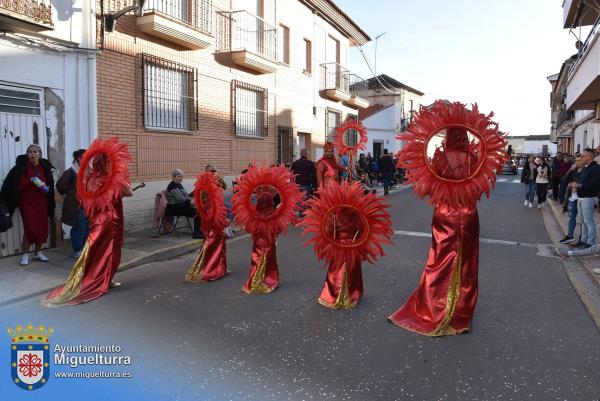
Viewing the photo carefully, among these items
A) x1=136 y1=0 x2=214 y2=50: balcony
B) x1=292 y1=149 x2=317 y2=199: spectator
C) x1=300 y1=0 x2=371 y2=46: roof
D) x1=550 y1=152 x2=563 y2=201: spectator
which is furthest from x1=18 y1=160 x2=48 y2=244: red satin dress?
x1=550 y1=152 x2=563 y2=201: spectator

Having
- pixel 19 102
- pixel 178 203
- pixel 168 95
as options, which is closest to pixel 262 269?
pixel 178 203

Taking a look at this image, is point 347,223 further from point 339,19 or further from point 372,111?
point 372,111

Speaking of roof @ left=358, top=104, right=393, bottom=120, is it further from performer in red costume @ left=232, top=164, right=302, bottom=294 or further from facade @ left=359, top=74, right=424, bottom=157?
performer in red costume @ left=232, top=164, right=302, bottom=294

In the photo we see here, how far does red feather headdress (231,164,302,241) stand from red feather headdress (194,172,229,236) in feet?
1.45

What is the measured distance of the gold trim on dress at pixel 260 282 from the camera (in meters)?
5.61

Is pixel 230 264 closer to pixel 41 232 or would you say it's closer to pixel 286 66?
pixel 41 232

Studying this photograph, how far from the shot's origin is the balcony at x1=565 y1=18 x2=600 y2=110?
961 centimetres

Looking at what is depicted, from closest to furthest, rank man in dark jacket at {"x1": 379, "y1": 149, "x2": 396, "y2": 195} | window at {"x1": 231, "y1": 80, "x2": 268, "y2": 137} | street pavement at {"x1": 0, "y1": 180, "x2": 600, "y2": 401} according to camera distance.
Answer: street pavement at {"x1": 0, "y1": 180, "x2": 600, "y2": 401} → window at {"x1": 231, "y1": 80, "x2": 268, "y2": 137} → man in dark jacket at {"x1": 379, "y1": 149, "x2": 396, "y2": 195}

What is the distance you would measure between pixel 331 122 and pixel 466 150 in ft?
54.3

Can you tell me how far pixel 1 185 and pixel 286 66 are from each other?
34.9ft

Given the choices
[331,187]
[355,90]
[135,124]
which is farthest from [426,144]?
[355,90]

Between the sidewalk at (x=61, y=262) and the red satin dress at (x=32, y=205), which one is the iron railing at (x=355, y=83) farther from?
the red satin dress at (x=32, y=205)

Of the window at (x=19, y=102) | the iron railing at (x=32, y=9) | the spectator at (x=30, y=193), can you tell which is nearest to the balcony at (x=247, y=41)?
the iron railing at (x=32, y=9)

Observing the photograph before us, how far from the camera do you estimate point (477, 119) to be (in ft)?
13.8
